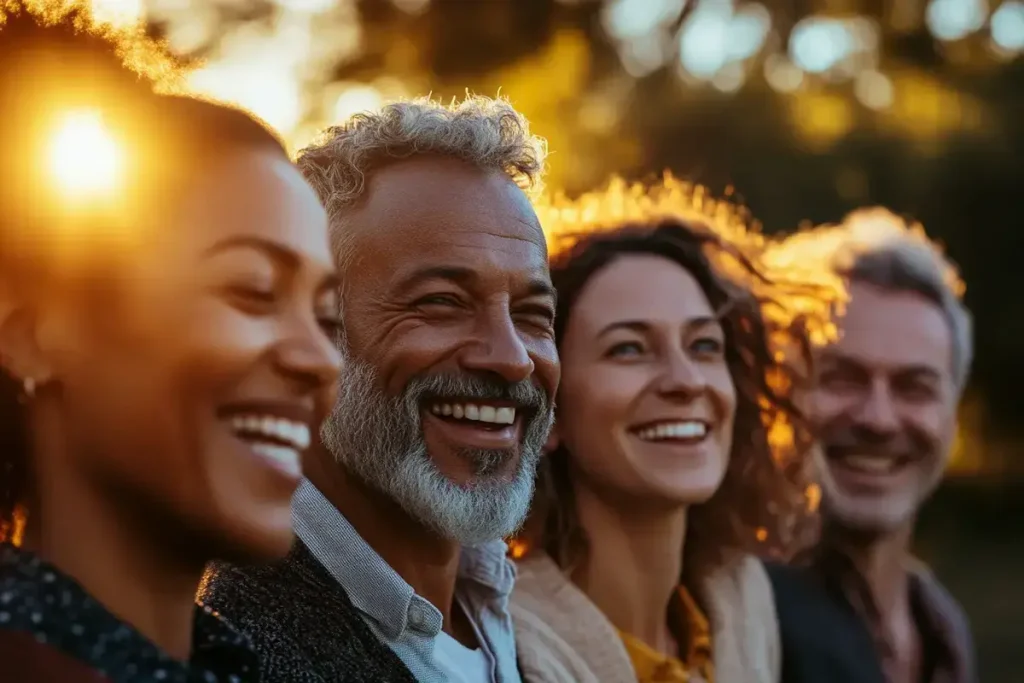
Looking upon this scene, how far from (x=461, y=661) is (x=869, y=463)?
218cm

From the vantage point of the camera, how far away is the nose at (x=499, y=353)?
2.42 metres

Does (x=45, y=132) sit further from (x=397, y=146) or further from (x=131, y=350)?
(x=397, y=146)

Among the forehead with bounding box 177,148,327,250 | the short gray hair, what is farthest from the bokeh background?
the forehead with bounding box 177,148,327,250

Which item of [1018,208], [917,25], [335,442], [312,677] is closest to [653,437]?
[335,442]

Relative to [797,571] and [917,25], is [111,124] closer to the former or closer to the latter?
[797,571]

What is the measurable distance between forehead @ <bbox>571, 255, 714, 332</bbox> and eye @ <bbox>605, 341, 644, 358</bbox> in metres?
0.06

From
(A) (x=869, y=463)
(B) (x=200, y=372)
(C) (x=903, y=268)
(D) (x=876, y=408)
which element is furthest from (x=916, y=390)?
(B) (x=200, y=372)

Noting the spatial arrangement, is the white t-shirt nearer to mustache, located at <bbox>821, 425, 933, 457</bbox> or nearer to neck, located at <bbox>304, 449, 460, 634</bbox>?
neck, located at <bbox>304, 449, 460, 634</bbox>

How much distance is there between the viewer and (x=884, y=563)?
4.50 meters

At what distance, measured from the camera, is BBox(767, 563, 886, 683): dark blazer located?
12.0 ft

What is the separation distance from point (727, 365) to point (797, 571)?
78 centimetres

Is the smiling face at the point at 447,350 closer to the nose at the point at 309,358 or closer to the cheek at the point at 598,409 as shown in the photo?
the cheek at the point at 598,409

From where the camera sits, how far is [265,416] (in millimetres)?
1724

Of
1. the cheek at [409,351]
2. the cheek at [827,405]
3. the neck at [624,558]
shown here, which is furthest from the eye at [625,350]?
the cheek at [827,405]
